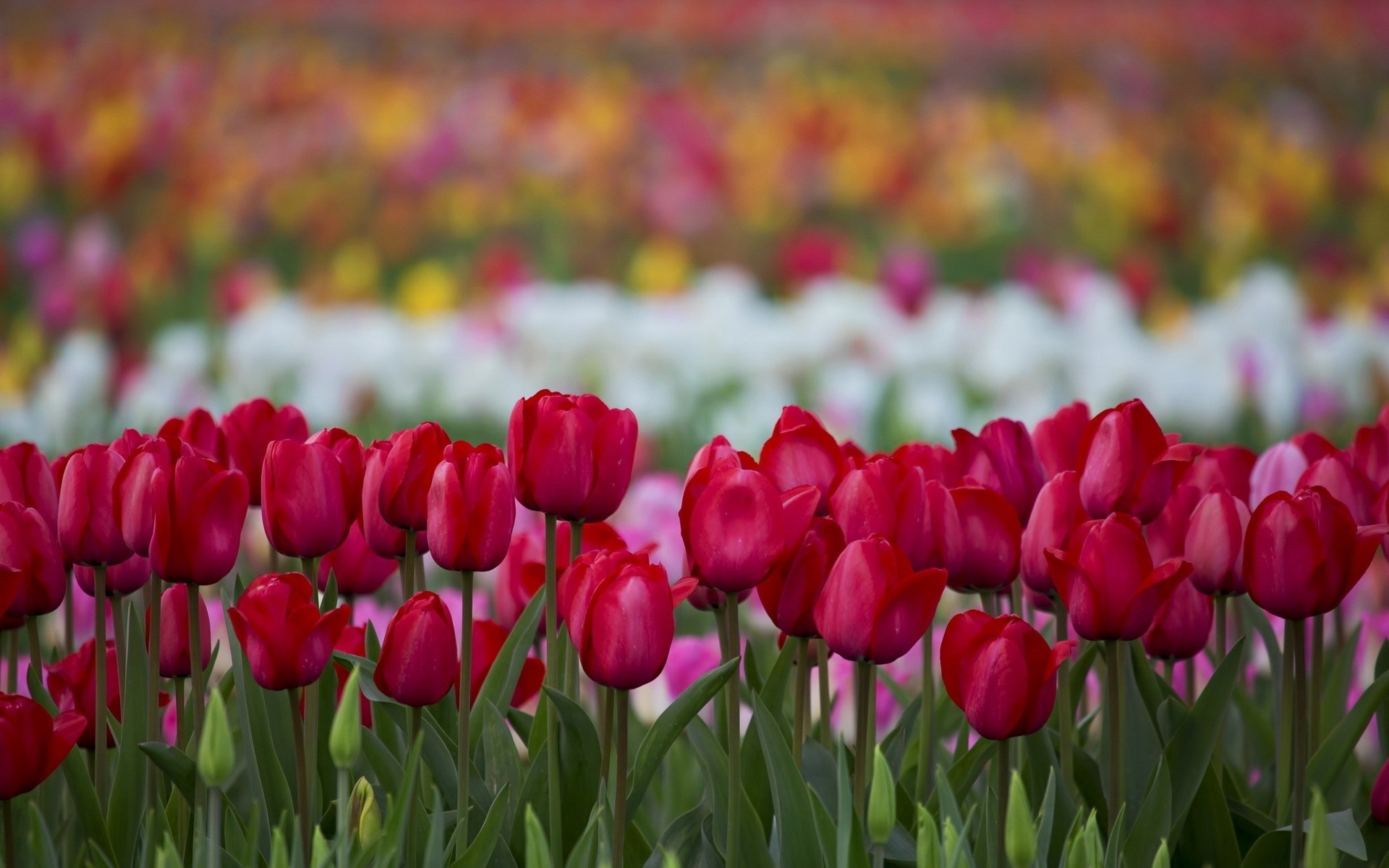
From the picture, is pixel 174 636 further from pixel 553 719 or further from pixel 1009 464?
pixel 1009 464

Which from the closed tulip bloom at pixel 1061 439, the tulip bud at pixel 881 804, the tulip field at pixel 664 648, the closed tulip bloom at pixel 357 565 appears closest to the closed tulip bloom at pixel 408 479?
the tulip field at pixel 664 648

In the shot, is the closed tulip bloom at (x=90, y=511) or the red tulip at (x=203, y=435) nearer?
the closed tulip bloom at (x=90, y=511)

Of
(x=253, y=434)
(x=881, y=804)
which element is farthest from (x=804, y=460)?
(x=253, y=434)

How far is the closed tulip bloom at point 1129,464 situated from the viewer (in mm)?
703

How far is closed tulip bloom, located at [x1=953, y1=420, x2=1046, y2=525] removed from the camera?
29.7 inches

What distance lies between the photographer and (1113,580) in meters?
0.62

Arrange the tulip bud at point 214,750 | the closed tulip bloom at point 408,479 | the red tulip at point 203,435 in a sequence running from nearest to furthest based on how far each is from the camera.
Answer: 1. the tulip bud at point 214,750
2. the closed tulip bloom at point 408,479
3. the red tulip at point 203,435

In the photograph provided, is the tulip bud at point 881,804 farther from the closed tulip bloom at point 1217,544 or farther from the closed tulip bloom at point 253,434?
the closed tulip bloom at point 253,434

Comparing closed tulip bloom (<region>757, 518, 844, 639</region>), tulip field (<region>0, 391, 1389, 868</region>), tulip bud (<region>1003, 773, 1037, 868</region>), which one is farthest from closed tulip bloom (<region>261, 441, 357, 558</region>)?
tulip bud (<region>1003, 773, 1037, 868</region>)

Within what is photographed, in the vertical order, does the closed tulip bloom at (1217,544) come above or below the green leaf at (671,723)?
above

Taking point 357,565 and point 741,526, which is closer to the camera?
point 741,526

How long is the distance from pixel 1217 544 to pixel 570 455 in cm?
33

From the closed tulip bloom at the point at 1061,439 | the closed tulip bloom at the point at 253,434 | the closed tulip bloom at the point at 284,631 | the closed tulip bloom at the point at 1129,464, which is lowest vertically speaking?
the closed tulip bloom at the point at 284,631

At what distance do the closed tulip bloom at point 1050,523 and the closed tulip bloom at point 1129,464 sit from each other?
18mm
